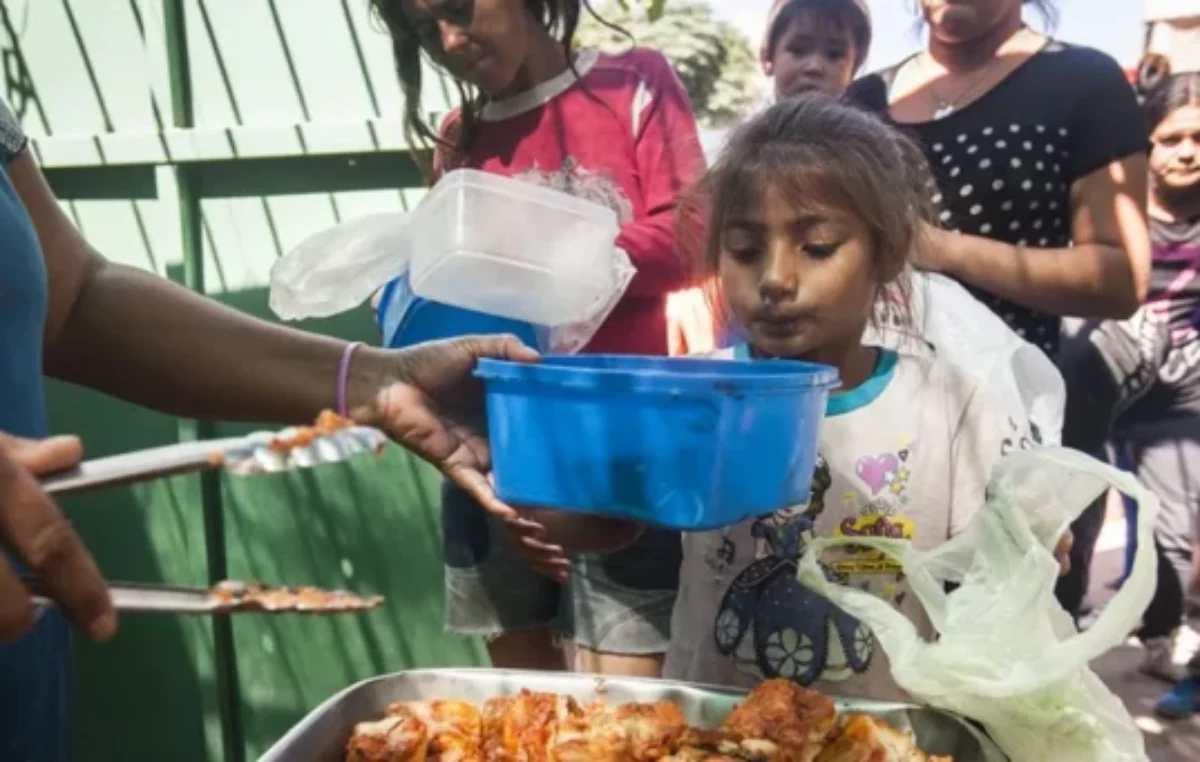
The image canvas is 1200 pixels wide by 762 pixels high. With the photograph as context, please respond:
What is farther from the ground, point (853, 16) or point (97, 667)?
point (853, 16)

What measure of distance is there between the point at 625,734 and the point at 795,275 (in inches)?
28.5

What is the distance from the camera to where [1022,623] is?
3.40ft

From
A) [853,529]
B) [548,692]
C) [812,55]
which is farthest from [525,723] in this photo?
[812,55]

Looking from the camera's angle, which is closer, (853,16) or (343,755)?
(343,755)

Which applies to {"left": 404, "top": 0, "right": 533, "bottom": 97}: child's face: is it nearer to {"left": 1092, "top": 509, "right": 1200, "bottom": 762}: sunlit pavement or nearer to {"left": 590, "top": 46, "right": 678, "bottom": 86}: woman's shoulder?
{"left": 590, "top": 46, "right": 678, "bottom": 86}: woman's shoulder

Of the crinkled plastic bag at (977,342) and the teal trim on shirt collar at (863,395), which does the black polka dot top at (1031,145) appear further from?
the teal trim on shirt collar at (863,395)

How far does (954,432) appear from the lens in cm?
151

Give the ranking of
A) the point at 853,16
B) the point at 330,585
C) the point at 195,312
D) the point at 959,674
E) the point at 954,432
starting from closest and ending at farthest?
the point at 959,674, the point at 195,312, the point at 954,432, the point at 853,16, the point at 330,585

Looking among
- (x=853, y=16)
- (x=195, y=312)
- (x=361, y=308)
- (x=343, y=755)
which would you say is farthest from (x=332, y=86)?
(x=343, y=755)

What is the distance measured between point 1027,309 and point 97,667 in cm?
265

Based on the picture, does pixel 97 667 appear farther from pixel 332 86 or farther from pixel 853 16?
pixel 853 16

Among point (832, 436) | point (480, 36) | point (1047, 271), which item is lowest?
point (832, 436)

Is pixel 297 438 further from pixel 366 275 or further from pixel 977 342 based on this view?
pixel 977 342

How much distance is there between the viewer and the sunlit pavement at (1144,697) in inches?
115
